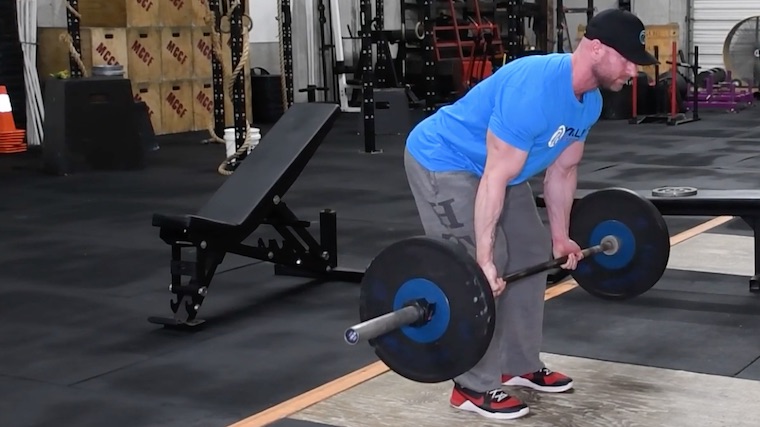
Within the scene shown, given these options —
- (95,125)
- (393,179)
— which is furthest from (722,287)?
(95,125)

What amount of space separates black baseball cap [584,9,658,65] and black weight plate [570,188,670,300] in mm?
795

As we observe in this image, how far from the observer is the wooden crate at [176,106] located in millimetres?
10468

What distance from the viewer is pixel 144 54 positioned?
33.4 feet

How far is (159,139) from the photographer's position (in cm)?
1012

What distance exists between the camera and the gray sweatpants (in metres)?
2.71

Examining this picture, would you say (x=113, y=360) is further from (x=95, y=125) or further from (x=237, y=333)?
(x=95, y=125)

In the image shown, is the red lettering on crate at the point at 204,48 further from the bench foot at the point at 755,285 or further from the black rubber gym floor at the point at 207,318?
the bench foot at the point at 755,285

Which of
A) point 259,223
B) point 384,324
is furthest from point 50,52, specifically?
point 384,324

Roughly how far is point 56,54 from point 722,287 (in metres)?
7.16

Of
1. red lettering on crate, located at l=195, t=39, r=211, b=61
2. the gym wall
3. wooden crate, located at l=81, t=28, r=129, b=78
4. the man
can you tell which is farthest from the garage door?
the man

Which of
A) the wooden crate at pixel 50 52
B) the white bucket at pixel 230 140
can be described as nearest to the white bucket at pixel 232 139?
the white bucket at pixel 230 140

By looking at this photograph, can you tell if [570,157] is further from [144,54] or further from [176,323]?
[144,54]

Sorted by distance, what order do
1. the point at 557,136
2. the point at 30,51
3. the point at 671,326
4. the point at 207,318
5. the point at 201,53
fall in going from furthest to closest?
the point at 201,53, the point at 30,51, the point at 207,318, the point at 671,326, the point at 557,136

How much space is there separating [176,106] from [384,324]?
8.56 m
